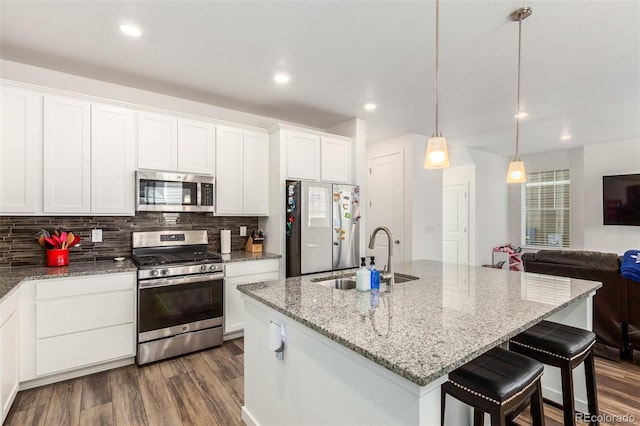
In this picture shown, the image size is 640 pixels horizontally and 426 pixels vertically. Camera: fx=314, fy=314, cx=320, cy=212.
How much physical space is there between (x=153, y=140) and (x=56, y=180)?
0.86 m

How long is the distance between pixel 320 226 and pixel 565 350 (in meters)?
2.47

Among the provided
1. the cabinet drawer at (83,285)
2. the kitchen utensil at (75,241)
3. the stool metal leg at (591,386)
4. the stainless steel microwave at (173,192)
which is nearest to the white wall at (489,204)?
the stool metal leg at (591,386)

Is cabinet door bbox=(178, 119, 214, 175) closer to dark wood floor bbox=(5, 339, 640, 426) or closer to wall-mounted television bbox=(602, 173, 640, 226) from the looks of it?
dark wood floor bbox=(5, 339, 640, 426)

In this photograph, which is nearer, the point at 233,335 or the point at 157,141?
the point at 157,141

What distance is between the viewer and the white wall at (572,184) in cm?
588

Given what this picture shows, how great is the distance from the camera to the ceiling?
6.55 ft

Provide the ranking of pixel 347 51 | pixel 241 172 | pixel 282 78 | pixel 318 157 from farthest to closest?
pixel 318 157, pixel 241 172, pixel 282 78, pixel 347 51

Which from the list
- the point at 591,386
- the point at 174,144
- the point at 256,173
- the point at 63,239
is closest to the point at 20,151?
the point at 63,239

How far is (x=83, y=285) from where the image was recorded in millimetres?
2535

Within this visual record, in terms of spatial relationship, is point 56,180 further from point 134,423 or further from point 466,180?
point 466,180

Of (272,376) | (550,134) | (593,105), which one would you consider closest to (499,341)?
(272,376)

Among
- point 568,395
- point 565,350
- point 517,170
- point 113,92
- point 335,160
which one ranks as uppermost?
point 113,92

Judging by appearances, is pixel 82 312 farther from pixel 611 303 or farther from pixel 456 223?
pixel 456 223

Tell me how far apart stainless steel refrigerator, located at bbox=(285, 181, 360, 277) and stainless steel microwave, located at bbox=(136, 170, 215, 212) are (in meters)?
0.89
